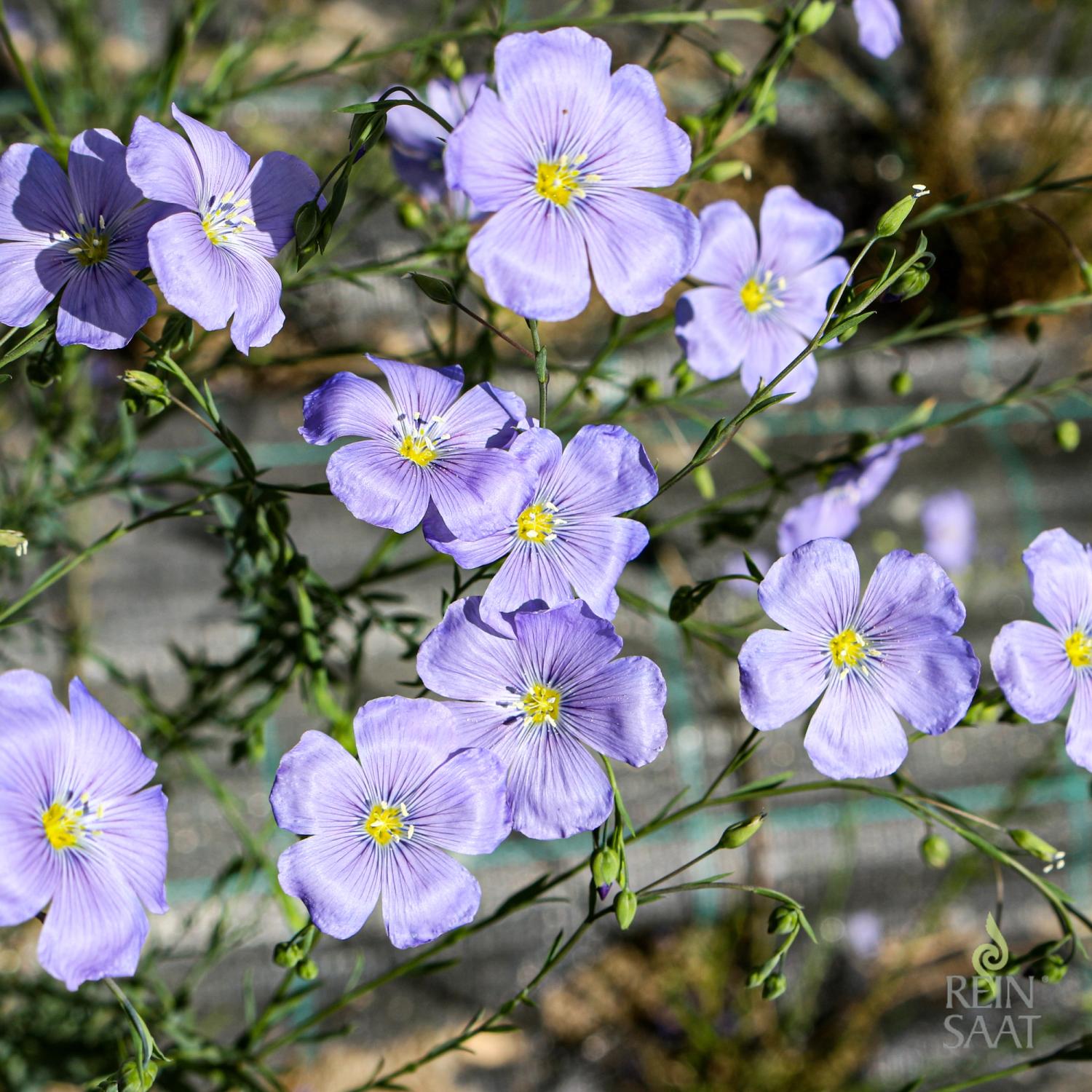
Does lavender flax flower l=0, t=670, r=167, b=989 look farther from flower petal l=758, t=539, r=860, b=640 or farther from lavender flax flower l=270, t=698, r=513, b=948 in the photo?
flower petal l=758, t=539, r=860, b=640

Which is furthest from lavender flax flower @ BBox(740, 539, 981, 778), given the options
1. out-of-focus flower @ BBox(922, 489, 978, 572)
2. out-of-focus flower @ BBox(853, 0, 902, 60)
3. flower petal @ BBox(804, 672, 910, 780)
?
out-of-focus flower @ BBox(922, 489, 978, 572)

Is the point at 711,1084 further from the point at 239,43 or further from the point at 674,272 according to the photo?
the point at 239,43

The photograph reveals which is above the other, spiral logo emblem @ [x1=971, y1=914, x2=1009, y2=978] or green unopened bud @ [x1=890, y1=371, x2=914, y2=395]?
green unopened bud @ [x1=890, y1=371, x2=914, y2=395]

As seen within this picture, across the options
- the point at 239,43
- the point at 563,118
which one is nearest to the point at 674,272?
the point at 563,118

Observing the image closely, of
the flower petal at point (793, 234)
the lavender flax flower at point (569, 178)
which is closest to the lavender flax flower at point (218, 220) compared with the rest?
the lavender flax flower at point (569, 178)

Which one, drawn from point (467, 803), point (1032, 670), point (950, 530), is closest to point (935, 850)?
point (1032, 670)

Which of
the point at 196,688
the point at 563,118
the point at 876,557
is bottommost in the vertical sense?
the point at 196,688
